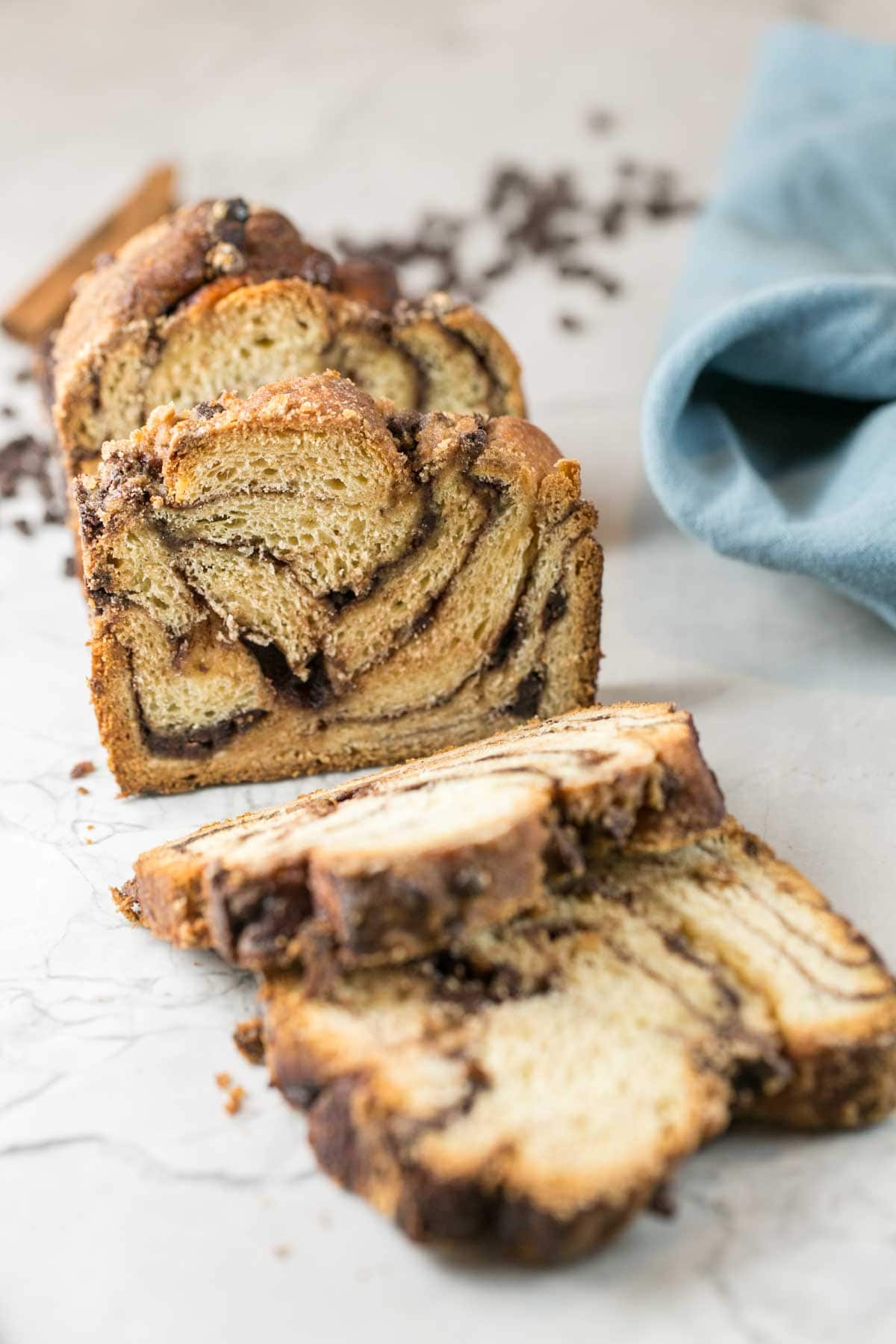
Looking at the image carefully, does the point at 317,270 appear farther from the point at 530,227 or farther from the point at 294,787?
the point at 530,227

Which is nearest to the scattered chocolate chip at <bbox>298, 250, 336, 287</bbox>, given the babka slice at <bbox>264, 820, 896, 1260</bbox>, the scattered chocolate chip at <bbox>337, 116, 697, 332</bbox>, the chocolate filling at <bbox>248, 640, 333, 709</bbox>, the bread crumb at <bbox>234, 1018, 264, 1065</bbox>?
the chocolate filling at <bbox>248, 640, 333, 709</bbox>

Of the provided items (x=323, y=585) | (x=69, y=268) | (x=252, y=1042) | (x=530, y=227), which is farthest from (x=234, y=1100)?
(x=530, y=227)

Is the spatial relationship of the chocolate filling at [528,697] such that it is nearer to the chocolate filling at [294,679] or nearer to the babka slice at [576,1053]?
the chocolate filling at [294,679]

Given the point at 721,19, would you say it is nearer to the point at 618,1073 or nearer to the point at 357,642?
the point at 357,642

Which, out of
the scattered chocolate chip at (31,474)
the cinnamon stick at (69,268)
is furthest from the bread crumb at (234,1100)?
the cinnamon stick at (69,268)

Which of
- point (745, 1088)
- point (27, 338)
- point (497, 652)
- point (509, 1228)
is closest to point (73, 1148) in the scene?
point (509, 1228)

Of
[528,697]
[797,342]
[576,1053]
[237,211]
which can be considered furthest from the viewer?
[797,342]
